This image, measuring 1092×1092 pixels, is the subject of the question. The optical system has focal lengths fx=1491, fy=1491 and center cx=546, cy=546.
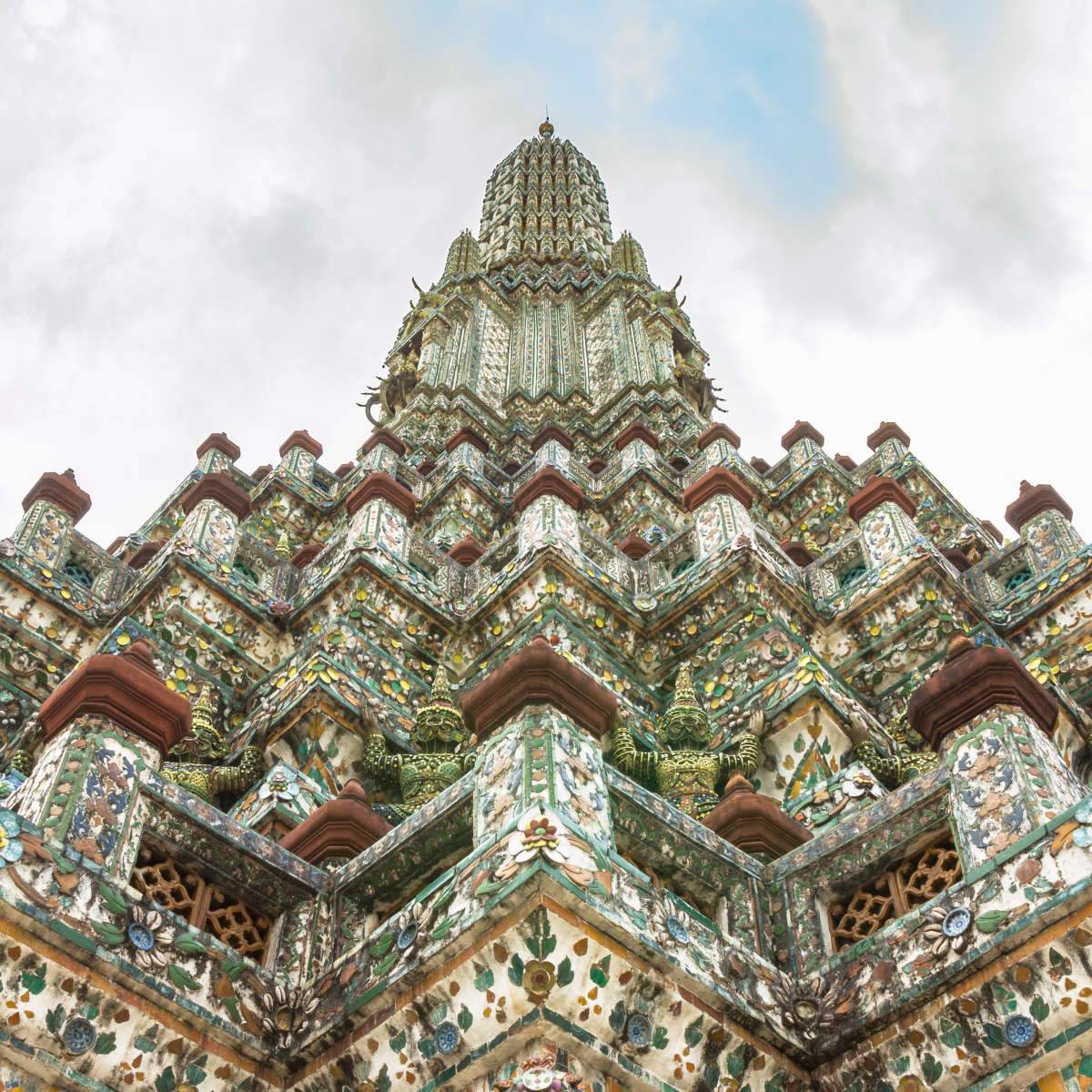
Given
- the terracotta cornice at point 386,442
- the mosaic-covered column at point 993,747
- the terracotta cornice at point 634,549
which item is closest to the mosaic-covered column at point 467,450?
the terracotta cornice at point 386,442

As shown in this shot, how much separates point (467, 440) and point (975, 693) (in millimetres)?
16797

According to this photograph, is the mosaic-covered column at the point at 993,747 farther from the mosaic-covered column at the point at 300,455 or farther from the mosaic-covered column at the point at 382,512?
the mosaic-covered column at the point at 300,455

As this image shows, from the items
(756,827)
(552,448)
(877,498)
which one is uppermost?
(552,448)

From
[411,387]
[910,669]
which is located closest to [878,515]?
[910,669]

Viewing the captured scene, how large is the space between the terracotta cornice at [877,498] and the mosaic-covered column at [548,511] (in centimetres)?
311

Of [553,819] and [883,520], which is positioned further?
[883,520]

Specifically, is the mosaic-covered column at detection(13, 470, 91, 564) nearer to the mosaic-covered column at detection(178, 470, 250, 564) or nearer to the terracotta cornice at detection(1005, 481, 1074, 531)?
the mosaic-covered column at detection(178, 470, 250, 564)

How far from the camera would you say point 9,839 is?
6.87 metres

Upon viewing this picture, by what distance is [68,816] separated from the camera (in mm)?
7340

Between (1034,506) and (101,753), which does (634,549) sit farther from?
(101,753)

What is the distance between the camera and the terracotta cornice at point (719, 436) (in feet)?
74.0

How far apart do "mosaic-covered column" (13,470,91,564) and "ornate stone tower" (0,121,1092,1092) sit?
0.06 m

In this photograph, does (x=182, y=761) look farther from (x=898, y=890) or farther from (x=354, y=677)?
(x=898, y=890)

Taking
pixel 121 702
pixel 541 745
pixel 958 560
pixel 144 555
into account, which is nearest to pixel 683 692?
pixel 541 745
